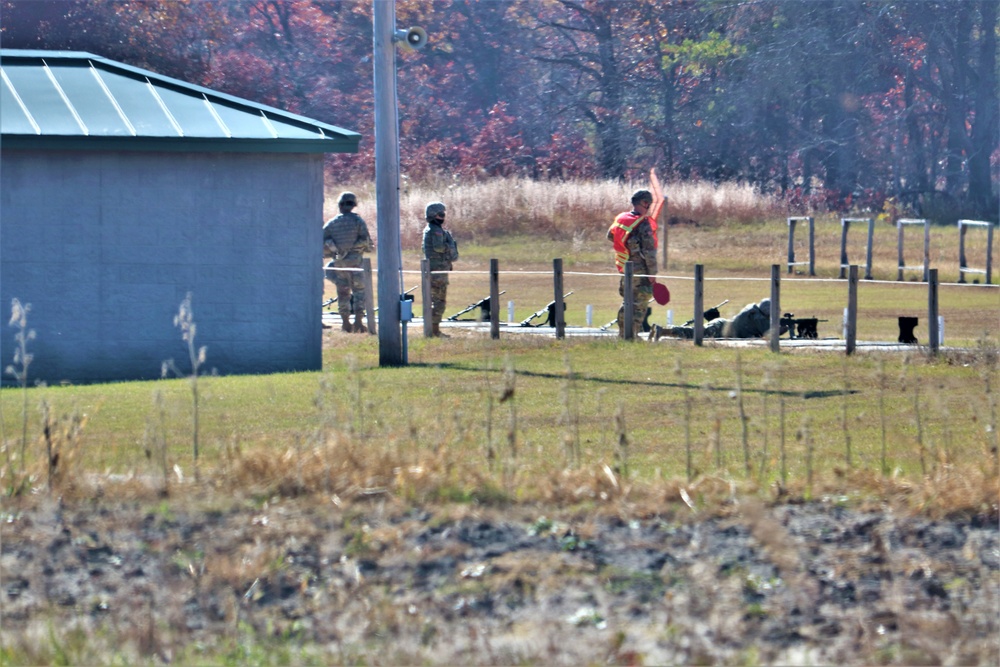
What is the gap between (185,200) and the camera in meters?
15.4

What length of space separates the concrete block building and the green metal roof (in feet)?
0.08

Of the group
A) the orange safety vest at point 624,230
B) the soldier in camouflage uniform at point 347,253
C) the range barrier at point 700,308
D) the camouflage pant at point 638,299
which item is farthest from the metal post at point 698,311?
the soldier in camouflage uniform at point 347,253

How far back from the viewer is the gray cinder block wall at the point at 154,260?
15117 mm

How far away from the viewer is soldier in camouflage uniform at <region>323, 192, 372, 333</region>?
20234 mm

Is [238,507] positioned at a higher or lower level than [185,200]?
lower

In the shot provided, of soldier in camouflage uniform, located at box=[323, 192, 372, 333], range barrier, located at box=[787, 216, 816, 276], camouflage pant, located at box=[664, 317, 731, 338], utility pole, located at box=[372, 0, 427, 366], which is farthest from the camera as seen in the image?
range barrier, located at box=[787, 216, 816, 276]

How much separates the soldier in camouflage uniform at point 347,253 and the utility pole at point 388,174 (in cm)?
456

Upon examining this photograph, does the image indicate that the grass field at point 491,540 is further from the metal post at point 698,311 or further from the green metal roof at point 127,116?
the metal post at point 698,311

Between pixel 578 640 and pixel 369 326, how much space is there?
14.4 meters

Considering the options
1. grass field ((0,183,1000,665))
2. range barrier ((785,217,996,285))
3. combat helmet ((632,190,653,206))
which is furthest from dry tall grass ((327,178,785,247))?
grass field ((0,183,1000,665))

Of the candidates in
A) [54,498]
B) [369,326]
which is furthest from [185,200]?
[54,498]

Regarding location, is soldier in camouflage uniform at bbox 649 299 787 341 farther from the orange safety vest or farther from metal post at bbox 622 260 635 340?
the orange safety vest

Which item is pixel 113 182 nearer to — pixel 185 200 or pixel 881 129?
pixel 185 200

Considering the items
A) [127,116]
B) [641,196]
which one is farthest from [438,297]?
[127,116]
